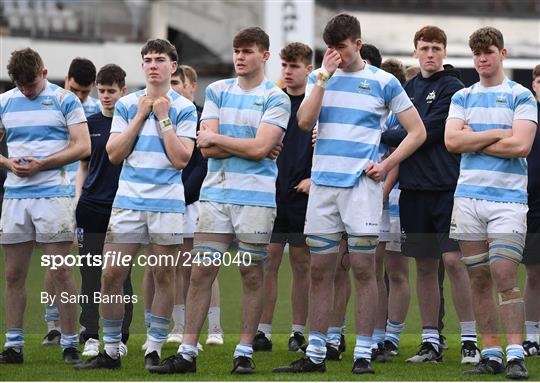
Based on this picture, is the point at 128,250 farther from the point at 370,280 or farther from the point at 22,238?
the point at 370,280

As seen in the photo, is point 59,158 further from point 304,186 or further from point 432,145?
point 432,145

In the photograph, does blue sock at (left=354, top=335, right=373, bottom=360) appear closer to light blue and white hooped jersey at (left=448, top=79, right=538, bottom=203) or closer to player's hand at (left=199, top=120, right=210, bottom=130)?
light blue and white hooped jersey at (left=448, top=79, right=538, bottom=203)

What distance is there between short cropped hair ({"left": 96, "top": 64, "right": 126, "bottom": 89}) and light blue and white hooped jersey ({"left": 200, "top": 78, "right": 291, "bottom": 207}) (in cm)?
151

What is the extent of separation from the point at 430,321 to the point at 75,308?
7.90 ft

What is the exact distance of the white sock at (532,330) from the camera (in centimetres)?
859

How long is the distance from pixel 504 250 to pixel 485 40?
4.25 feet

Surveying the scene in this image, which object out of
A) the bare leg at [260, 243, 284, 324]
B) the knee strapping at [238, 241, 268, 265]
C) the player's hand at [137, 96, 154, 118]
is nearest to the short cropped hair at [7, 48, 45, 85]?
the player's hand at [137, 96, 154, 118]

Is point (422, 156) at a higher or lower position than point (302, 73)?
lower

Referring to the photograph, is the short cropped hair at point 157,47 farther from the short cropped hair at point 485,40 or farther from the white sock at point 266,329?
the white sock at point 266,329

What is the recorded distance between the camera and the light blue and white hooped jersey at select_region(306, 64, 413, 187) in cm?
738

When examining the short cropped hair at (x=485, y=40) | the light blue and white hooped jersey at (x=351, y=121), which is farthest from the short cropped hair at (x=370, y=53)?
the short cropped hair at (x=485, y=40)

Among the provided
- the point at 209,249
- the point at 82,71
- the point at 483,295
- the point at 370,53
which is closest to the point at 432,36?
the point at 370,53

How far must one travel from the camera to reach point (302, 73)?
9.00 meters

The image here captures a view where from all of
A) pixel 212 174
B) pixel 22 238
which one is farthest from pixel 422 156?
pixel 22 238
